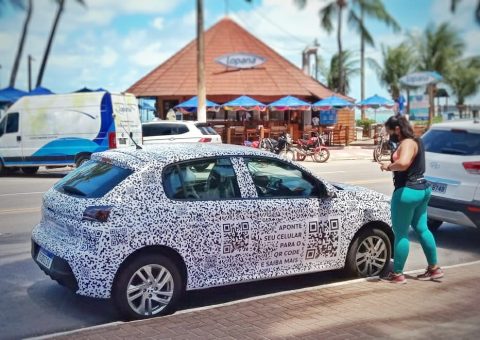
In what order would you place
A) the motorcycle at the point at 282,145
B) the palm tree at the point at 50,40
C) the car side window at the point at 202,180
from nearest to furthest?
the car side window at the point at 202,180 → the motorcycle at the point at 282,145 → the palm tree at the point at 50,40

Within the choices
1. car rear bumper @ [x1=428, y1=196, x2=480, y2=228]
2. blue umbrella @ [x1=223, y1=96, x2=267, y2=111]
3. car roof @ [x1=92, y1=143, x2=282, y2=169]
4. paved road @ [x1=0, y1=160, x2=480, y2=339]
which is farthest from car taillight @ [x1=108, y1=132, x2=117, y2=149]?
car roof @ [x1=92, y1=143, x2=282, y2=169]

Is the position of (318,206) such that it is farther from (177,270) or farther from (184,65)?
(184,65)

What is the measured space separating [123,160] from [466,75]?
57.6 m

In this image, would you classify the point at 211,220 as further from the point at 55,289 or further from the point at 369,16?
the point at 369,16

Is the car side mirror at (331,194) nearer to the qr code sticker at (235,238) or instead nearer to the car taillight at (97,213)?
the qr code sticker at (235,238)

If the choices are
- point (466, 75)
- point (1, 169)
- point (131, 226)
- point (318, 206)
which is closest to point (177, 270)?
point (131, 226)

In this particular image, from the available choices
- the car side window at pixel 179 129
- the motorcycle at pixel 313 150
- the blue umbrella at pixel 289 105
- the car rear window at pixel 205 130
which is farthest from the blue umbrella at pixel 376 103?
the car side window at pixel 179 129

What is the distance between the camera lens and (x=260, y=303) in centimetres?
527

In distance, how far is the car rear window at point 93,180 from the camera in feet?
16.7

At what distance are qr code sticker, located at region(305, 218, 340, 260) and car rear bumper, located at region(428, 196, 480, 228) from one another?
8.57 ft

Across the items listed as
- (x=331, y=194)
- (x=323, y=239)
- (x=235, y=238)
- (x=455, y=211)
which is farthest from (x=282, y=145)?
(x=235, y=238)

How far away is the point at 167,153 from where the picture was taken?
5.44 m

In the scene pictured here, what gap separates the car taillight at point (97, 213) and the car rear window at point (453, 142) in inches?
203

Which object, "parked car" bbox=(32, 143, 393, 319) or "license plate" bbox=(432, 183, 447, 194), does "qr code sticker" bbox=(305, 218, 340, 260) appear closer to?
"parked car" bbox=(32, 143, 393, 319)
